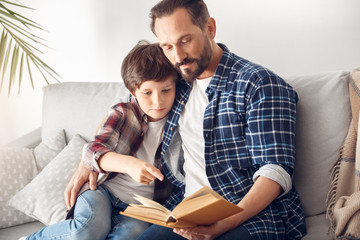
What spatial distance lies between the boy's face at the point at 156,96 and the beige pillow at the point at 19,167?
26.6 inches

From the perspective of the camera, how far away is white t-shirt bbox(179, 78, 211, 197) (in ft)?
5.09

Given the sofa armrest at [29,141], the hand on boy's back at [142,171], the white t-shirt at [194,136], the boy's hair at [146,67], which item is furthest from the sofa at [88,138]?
the hand on boy's back at [142,171]

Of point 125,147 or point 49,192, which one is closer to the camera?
point 125,147

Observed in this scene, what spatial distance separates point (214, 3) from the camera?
2.10m

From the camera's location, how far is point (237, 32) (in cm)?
208

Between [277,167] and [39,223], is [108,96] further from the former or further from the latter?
[277,167]

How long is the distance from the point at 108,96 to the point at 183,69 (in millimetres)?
672

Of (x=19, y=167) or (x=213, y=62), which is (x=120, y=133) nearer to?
(x=213, y=62)

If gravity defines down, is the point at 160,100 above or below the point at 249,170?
above

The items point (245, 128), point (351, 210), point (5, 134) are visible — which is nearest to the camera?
point (351, 210)

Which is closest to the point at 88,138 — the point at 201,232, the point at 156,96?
the point at 156,96

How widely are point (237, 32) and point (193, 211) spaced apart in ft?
4.21

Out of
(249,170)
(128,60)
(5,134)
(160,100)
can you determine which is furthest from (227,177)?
(5,134)

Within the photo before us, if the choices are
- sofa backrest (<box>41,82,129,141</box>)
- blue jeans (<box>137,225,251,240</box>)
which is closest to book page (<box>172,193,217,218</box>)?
blue jeans (<box>137,225,251,240</box>)
